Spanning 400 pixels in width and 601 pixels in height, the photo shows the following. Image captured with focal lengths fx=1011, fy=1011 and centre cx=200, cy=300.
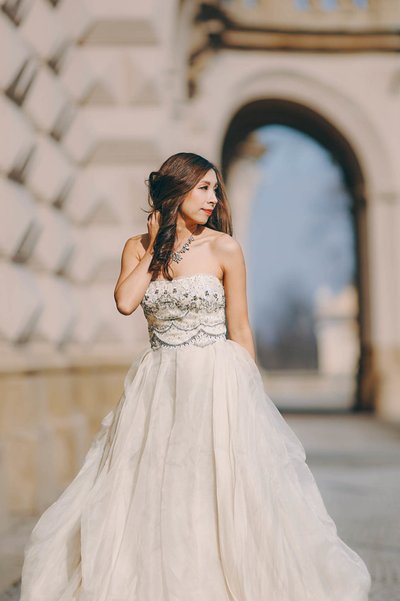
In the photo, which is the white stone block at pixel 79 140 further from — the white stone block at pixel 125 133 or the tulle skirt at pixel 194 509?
the tulle skirt at pixel 194 509

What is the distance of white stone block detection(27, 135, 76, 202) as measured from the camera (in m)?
7.17

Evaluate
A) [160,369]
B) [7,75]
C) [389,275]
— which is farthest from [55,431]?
[389,275]

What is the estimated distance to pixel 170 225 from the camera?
3.91 m

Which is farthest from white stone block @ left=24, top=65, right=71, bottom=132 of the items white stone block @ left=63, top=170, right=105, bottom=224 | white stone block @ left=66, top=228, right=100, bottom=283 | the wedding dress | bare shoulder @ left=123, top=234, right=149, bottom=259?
the wedding dress

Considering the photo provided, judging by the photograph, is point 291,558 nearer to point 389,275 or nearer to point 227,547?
point 227,547

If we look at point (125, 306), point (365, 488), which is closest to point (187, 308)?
point (125, 306)

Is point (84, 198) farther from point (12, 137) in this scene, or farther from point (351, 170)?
point (351, 170)

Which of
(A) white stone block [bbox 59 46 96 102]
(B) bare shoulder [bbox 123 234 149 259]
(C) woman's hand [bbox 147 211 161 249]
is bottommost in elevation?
(B) bare shoulder [bbox 123 234 149 259]

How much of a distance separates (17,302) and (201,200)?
2.91 metres

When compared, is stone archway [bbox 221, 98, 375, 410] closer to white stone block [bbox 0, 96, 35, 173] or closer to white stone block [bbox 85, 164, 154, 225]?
white stone block [bbox 85, 164, 154, 225]

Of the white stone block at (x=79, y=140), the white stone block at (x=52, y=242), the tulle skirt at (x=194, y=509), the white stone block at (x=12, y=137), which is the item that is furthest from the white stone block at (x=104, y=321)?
the tulle skirt at (x=194, y=509)

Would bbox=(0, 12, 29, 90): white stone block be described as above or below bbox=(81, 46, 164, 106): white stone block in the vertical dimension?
below

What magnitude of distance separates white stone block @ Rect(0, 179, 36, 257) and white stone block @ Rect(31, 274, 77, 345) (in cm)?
60

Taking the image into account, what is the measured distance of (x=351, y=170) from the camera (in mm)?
20125
